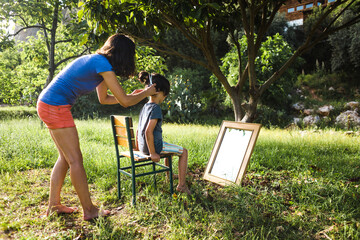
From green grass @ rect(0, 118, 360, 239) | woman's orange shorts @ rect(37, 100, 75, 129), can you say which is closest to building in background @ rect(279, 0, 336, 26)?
green grass @ rect(0, 118, 360, 239)

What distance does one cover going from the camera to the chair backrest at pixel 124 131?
Result: 3117 millimetres

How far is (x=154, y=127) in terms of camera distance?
10.6 ft

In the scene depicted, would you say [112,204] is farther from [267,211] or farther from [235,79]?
[235,79]

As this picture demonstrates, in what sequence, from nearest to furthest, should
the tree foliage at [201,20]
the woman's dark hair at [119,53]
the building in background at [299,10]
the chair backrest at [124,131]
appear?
the woman's dark hair at [119,53]
the chair backrest at [124,131]
the tree foliage at [201,20]
the building in background at [299,10]

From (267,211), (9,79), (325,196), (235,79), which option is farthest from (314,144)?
(9,79)

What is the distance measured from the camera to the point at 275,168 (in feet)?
14.3

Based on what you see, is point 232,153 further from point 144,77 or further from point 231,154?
point 144,77

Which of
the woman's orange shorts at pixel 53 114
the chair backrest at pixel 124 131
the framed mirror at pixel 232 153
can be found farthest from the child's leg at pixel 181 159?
the woman's orange shorts at pixel 53 114

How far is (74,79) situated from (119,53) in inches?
19.9

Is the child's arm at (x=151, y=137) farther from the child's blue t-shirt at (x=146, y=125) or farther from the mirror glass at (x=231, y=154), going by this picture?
the mirror glass at (x=231, y=154)

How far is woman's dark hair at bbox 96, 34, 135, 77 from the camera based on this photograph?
9.06 ft

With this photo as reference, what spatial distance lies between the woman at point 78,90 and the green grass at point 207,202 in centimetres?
48

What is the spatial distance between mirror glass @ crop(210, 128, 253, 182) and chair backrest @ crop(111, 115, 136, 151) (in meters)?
1.33

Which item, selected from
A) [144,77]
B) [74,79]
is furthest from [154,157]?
[74,79]
